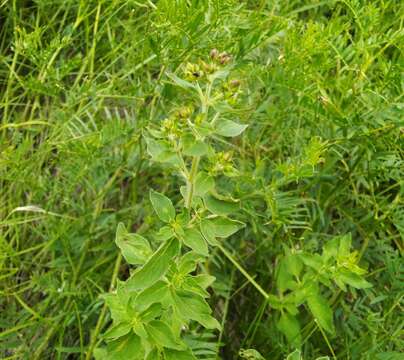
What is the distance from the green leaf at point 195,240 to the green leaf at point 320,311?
343 millimetres

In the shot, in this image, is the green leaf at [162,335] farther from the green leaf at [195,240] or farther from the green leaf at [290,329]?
the green leaf at [290,329]

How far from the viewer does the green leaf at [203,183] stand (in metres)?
1.02

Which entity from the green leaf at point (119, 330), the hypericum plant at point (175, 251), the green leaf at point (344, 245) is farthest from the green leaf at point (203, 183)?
the green leaf at point (344, 245)

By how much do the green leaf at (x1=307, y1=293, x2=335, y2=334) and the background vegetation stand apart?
8 centimetres

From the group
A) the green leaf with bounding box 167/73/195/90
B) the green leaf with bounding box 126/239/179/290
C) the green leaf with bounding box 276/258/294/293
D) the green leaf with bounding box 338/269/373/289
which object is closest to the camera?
the green leaf with bounding box 126/239/179/290

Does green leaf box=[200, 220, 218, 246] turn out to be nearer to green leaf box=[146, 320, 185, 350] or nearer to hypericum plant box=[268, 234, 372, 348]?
green leaf box=[146, 320, 185, 350]

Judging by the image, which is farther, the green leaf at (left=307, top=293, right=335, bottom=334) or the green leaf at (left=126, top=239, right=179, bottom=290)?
the green leaf at (left=307, top=293, right=335, bottom=334)

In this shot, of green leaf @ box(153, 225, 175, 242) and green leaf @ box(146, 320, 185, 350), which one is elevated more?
green leaf @ box(153, 225, 175, 242)

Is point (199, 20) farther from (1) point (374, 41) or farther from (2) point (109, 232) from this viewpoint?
(2) point (109, 232)

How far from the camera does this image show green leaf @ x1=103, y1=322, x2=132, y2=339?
99 centimetres

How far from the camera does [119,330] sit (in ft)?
3.28

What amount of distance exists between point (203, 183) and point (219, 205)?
5cm

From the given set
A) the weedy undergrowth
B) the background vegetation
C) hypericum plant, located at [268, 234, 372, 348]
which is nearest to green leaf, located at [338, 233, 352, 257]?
hypericum plant, located at [268, 234, 372, 348]

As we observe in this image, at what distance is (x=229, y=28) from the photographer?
1.42 meters
